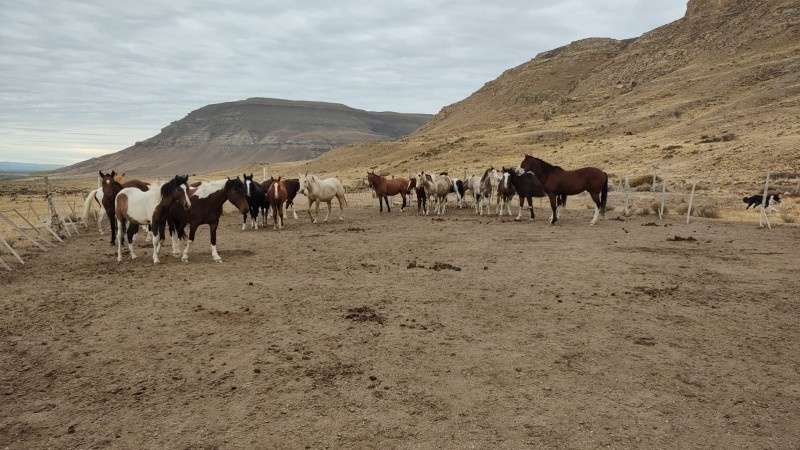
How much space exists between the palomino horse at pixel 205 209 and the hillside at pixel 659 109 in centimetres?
2586

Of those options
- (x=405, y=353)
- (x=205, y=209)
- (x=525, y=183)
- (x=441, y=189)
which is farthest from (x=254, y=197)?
(x=405, y=353)

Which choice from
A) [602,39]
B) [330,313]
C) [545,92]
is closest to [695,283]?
[330,313]

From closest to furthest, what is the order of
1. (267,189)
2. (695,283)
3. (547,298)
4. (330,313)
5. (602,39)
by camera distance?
(330,313), (547,298), (695,283), (267,189), (602,39)

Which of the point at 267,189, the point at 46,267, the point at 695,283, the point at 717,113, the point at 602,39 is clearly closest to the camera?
the point at 695,283

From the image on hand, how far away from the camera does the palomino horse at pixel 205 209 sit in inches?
433

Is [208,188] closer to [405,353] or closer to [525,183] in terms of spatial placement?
[405,353]

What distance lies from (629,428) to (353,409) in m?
2.49

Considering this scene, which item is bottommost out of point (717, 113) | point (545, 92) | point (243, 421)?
point (243, 421)

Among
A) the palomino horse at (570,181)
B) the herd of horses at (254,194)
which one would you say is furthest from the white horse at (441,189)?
the palomino horse at (570,181)

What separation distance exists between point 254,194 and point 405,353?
12354 mm

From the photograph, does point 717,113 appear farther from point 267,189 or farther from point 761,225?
point 267,189

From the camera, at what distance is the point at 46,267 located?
1098 cm

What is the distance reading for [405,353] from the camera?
5.80m

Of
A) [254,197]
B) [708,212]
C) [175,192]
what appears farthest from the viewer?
[708,212]
